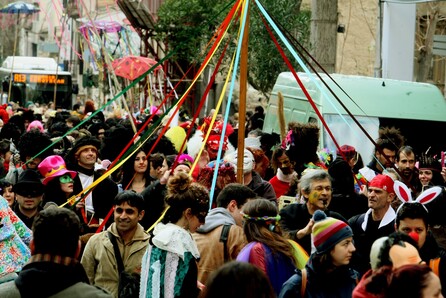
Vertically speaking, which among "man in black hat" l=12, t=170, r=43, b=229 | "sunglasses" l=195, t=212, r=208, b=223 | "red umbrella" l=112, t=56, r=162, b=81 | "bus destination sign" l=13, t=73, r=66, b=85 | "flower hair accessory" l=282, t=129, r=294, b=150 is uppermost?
"red umbrella" l=112, t=56, r=162, b=81

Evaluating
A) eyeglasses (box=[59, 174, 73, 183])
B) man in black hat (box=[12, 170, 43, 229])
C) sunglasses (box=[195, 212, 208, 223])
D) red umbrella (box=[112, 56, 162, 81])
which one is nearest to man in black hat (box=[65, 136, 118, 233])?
eyeglasses (box=[59, 174, 73, 183])

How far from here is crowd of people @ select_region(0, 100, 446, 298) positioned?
544 centimetres

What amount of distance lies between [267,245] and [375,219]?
182 cm

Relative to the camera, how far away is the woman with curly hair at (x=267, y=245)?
23.5ft

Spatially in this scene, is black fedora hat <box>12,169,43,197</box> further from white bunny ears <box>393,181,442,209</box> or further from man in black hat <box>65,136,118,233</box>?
white bunny ears <box>393,181,442,209</box>

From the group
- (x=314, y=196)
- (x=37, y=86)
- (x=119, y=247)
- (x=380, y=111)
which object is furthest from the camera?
(x=37, y=86)

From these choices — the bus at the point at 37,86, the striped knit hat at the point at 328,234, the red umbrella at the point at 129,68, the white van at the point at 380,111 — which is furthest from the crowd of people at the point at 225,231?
the bus at the point at 37,86

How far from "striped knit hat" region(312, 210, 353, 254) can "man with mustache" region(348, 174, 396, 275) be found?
6.08ft

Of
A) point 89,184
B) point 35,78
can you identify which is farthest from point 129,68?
→ point 89,184

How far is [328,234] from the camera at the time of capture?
6.58 m

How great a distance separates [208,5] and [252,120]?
33.7ft

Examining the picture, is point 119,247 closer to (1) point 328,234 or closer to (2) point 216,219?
(2) point 216,219

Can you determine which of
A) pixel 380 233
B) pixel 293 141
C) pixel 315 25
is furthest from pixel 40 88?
pixel 380 233

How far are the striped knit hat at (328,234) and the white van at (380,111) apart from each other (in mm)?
8038
